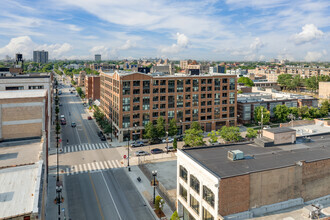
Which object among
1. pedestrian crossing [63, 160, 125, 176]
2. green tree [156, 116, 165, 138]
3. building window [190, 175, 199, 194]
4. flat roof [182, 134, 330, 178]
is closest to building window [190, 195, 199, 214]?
building window [190, 175, 199, 194]

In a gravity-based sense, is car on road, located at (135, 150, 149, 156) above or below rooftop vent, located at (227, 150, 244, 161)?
below

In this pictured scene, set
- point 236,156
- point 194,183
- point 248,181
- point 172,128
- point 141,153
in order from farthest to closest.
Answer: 1. point 172,128
2. point 141,153
3. point 236,156
4. point 194,183
5. point 248,181

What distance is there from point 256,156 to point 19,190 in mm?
27544

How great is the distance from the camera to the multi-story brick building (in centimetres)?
7062

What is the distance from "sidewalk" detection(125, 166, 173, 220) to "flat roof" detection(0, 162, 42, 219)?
55.5 feet

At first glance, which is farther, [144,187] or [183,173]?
[144,187]

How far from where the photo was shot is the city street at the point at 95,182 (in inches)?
1458

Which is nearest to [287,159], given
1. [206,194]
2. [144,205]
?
[206,194]

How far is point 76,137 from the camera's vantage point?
7594cm

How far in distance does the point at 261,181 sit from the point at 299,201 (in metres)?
5.86

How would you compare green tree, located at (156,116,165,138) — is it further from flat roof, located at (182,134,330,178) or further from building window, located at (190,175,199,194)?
building window, located at (190,175,199,194)

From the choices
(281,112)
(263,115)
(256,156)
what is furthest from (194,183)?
(281,112)

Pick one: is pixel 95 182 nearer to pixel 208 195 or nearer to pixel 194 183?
pixel 194 183

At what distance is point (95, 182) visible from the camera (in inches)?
1827
